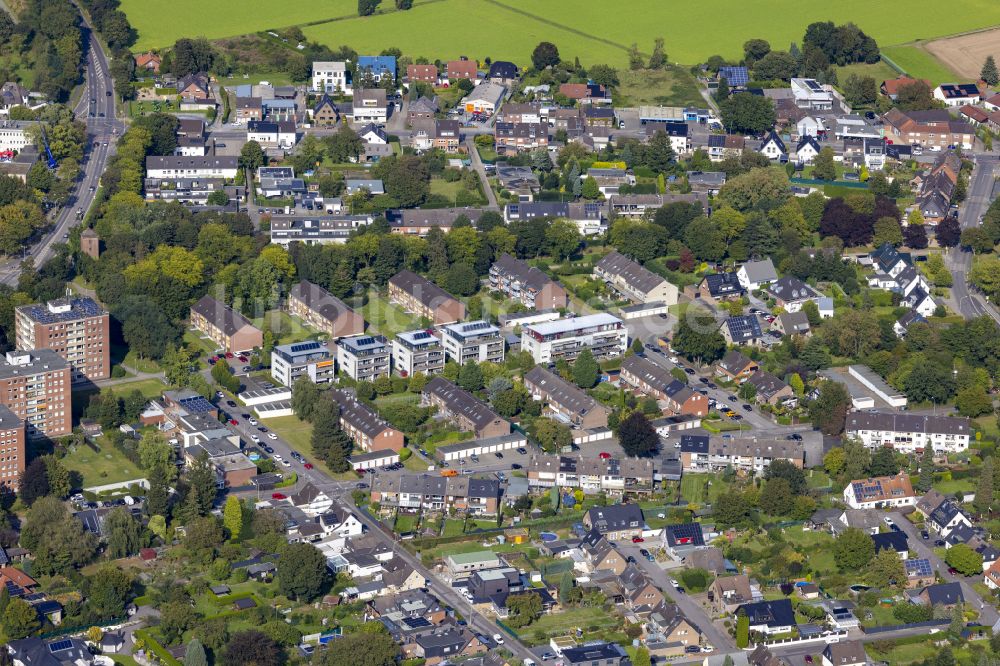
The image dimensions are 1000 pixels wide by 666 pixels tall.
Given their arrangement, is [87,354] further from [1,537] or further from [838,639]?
[838,639]

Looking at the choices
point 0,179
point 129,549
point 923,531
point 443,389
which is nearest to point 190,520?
point 129,549

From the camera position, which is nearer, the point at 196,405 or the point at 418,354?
the point at 196,405

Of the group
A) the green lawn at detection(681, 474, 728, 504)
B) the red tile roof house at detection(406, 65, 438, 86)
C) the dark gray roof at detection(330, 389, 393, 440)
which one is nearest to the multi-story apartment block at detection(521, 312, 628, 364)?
the dark gray roof at detection(330, 389, 393, 440)

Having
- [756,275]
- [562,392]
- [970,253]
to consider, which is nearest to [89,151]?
[562,392]

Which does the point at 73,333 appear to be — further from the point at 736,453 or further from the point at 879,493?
the point at 879,493

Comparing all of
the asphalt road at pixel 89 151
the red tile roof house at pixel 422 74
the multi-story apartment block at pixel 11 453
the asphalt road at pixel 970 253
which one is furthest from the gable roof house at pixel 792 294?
the multi-story apartment block at pixel 11 453

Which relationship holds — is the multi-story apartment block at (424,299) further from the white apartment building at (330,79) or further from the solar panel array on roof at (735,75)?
the solar panel array on roof at (735,75)

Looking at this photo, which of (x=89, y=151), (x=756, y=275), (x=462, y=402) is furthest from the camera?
(x=89, y=151)
